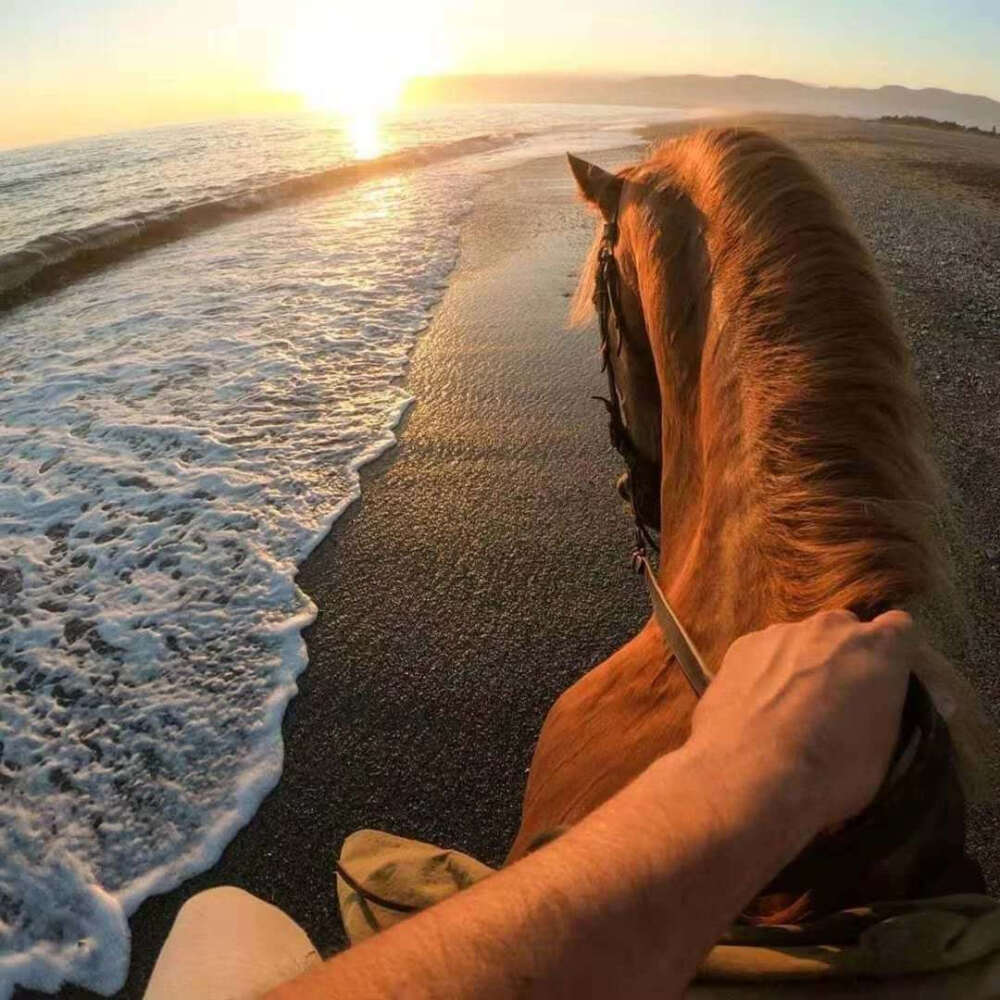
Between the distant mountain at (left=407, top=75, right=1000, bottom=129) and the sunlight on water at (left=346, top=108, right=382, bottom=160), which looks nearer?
the sunlight on water at (left=346, top=108, right=382, bottom=160)

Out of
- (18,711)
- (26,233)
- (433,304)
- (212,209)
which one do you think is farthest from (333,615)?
(212,209)

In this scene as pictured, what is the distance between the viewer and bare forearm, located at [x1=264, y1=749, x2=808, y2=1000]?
0.68 m

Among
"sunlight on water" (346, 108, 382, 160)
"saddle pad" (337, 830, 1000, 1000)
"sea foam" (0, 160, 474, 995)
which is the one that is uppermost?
"sunlight on water" (346, 108, 382, 160)

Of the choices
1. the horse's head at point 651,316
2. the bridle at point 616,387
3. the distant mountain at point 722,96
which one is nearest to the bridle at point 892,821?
the horse's head at point 651,316

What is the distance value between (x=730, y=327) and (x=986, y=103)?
158190mm

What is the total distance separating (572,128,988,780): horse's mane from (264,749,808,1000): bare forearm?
0.34m

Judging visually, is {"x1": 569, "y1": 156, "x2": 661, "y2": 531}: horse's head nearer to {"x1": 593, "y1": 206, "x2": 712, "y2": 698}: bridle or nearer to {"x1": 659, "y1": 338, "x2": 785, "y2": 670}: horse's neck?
{"x1": 593, "y1": 206, "x2": 712, "y2": 698}: bridle

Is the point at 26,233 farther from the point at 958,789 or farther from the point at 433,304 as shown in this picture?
the point at 958,789

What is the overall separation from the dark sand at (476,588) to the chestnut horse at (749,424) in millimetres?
207

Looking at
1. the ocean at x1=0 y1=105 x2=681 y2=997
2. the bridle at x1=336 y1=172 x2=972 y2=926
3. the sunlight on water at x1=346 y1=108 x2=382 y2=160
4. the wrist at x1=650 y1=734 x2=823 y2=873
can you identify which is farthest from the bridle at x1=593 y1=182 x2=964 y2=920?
the sunlight on water at x1=346 y1=108 x2=382 y2=160

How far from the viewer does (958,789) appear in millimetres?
971

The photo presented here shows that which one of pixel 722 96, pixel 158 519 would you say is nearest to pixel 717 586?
pixel 158 519

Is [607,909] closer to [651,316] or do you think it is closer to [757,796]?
[757,796]

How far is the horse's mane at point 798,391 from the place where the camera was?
1.01m
